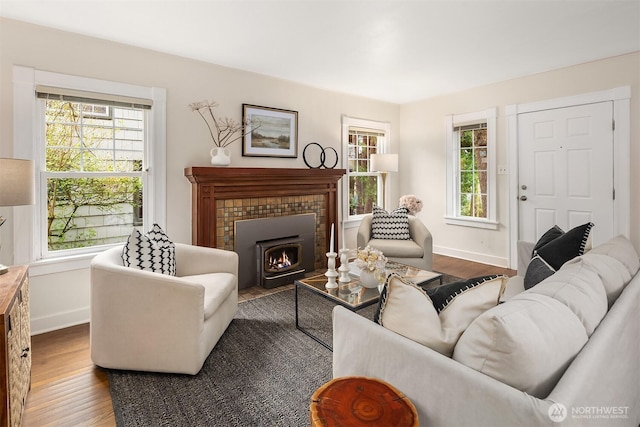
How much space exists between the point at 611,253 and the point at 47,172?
3944 mm

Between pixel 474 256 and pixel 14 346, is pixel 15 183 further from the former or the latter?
pixel 474 256

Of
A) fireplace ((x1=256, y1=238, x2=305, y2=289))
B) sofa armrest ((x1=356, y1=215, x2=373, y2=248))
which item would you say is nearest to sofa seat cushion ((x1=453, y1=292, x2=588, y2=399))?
fireplace ((x1=256, y1=238, x2=305, y2=289))

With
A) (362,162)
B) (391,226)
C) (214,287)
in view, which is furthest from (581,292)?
(362,162)

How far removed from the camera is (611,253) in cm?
182

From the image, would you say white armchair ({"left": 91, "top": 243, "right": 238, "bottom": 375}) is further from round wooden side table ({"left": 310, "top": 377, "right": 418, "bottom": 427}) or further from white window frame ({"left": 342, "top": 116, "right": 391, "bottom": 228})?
white window frame ({"left": 342, "top": 116, "right": 391, "bottom": 228})

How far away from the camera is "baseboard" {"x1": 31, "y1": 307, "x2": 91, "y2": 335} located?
278cm

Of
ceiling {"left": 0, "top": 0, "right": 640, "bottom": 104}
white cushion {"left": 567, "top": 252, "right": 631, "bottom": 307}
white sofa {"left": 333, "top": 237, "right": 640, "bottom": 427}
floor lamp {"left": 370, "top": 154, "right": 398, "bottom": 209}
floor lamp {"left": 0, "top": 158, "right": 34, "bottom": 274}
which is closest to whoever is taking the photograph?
white sofa {"left": 333, "top": 237, "right": 640, "bottom": 427}

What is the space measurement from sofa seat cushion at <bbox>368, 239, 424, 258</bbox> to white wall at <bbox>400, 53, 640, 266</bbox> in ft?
4.68

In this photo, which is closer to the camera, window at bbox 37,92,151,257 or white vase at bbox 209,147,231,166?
window at bbox 37,92,151,257

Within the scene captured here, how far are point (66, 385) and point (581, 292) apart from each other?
268cm

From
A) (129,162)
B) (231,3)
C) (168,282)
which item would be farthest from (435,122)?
(168,282)

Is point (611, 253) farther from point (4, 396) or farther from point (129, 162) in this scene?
point (129, 162)

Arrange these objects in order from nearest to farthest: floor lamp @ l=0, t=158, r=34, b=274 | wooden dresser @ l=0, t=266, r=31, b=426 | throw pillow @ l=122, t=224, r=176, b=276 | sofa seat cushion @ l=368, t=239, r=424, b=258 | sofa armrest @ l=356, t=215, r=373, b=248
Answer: wooden dresser @ l=0, t=266, r=31, b=426, floor lamp @ l=0, t=158, r=34, b=274, throw pillow @ l=122, t=224, r=176, b=276, sofa seat cushion @ l=368, t=239, r=424, b=258, sofa armrest @ l=356, t=215, r=373, b=248

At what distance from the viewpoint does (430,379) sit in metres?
1.03
